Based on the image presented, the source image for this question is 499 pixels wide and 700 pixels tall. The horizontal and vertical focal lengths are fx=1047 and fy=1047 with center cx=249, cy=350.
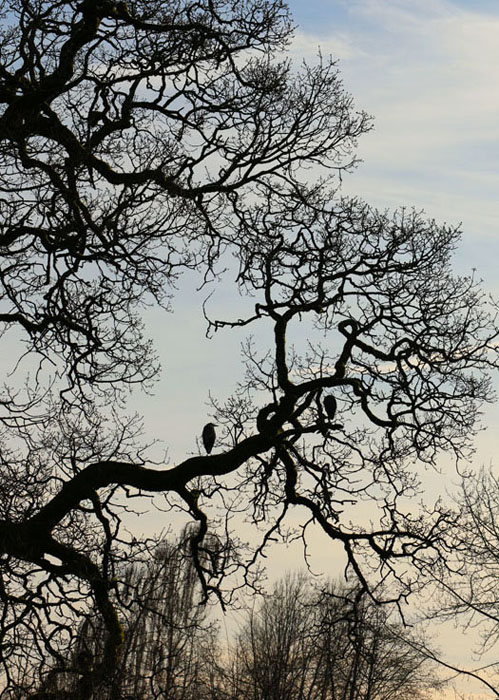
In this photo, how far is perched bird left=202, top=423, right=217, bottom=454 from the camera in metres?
12.5

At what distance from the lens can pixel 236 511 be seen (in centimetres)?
1286

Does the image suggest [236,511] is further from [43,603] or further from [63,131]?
[63,131]

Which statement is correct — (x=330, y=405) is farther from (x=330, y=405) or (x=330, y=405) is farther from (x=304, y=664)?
(x=304, y=664)

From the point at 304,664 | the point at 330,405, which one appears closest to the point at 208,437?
the point at 330,405

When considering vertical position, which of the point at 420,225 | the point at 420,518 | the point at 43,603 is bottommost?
the point at 43,603

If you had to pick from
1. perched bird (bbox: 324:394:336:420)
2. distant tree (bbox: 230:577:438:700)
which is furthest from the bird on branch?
distant tree (bbox: 230:577:438:700)

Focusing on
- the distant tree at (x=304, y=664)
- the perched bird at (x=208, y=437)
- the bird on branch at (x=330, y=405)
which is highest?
the distant tree at (x=304, y=664)

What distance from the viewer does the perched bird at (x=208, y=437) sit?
40.9 ft

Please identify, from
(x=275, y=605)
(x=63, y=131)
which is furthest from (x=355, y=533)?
(x=275, y=605)

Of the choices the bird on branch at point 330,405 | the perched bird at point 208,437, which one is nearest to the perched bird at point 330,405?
the bird on branch at point 330,405

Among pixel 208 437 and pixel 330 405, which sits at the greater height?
pixel 330 405

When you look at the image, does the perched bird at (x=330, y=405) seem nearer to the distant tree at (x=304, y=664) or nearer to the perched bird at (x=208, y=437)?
the perched bird at (x=208, y=437)

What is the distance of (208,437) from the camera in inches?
491

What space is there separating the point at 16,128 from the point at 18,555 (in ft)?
15.6
